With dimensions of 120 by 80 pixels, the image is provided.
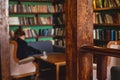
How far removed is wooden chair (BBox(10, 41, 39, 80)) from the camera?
4027 millimetres

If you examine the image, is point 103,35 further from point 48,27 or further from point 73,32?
point 73,32

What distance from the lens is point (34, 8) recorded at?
637 centimetres

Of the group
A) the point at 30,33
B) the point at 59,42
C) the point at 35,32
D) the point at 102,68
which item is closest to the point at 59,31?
the point at 59,42

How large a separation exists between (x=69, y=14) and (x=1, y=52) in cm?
172

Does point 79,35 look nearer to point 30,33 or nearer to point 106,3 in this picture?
point 106,3

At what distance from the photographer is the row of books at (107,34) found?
4987 mm

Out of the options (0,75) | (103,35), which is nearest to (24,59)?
(0,75)

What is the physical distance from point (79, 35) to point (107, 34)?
3.65 meters

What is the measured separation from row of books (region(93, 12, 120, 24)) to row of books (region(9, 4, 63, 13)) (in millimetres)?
1498

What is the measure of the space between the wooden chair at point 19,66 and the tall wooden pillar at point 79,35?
7.96ft

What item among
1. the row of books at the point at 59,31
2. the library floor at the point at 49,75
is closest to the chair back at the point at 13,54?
the library floor at the point at 49,75

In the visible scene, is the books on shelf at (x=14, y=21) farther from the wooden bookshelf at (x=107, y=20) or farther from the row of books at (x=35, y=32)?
the wooden bookshelf at (x=107, y=20)

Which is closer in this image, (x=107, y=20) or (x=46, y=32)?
(x=107, y=20)

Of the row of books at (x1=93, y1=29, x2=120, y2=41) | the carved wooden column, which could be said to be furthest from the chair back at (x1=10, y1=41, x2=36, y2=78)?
the carved wooden column
